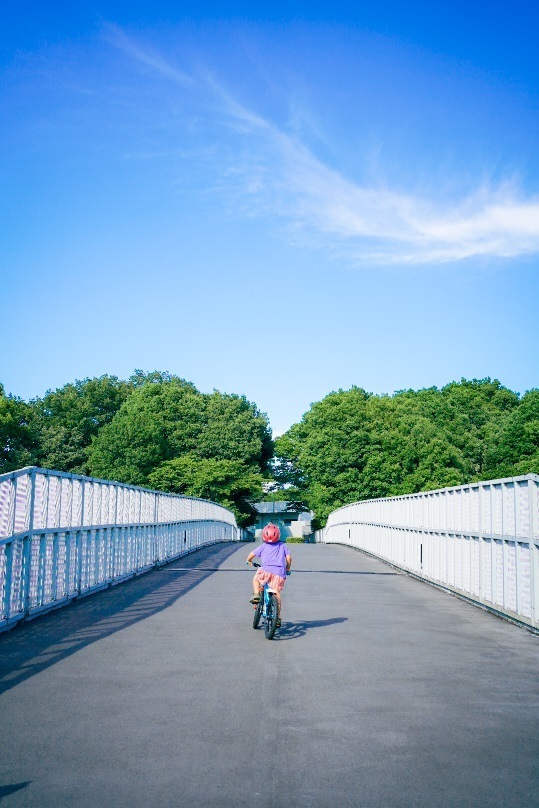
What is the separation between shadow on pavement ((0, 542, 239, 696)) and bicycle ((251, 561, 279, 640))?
1.82 meters

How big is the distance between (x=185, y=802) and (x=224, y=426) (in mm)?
79793

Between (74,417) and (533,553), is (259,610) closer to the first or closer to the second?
(533,553)

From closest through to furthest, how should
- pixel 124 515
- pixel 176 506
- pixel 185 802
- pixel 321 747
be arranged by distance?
1. pixel 185 802
2. pixel 321 747
3. pixel 124 515
4. pixel 176 506

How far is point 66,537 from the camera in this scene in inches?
577

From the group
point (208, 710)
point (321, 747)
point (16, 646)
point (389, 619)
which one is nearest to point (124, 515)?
point (389, 619)

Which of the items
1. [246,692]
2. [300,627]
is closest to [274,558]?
[300,627]

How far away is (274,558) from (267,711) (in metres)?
4.94

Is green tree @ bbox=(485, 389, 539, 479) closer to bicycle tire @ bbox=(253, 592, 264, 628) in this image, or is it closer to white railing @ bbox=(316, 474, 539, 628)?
white railing @ bbox=(316, 474, 539, 628)

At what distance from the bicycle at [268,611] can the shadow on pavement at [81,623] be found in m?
1.82

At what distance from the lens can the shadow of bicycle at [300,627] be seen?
11.2 m

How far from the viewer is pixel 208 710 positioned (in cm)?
690

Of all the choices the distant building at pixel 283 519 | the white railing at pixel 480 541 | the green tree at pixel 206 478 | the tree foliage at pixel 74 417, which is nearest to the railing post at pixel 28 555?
the white railing at pixel 480 541

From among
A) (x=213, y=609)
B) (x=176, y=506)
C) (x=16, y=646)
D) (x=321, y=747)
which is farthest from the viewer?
(x=176, y=506)

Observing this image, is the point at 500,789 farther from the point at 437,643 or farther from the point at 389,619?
the point at 389,619
